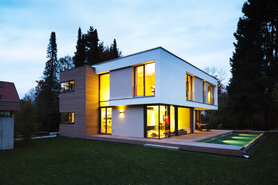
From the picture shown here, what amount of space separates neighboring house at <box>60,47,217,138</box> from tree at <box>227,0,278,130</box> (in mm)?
5762

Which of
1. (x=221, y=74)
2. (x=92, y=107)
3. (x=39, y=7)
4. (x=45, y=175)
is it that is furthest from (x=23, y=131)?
(x=221, y=74)

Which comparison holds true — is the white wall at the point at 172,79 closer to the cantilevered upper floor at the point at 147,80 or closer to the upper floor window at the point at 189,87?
the cantilevered upper floor at the point at 147,80

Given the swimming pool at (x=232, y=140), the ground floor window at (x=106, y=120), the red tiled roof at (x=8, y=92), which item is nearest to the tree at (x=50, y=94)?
the red tiled roof at (x=8, y=92)

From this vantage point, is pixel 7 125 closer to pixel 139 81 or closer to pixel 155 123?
pixel 139 81

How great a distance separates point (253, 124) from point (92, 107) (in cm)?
1748

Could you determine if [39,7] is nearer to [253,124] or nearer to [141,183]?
[141,183]

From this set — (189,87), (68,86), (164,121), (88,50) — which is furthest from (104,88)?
(88,50)

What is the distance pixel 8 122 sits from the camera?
360 inches

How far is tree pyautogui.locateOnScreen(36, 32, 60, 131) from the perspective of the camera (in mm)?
20953

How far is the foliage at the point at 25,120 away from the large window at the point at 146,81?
5979 mm

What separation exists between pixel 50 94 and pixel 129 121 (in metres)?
17.0

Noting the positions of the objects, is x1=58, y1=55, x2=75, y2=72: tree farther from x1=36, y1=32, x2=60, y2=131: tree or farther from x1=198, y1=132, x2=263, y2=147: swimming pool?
x1=198, y1=132, x2=263, y2=147: swimming pool

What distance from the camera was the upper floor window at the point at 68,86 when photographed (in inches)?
588

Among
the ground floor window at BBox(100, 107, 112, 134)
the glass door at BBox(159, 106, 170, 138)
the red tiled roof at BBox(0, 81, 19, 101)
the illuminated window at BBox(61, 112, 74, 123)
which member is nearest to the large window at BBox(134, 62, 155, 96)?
the glass door at BBox(159, 106, 170, 138)
